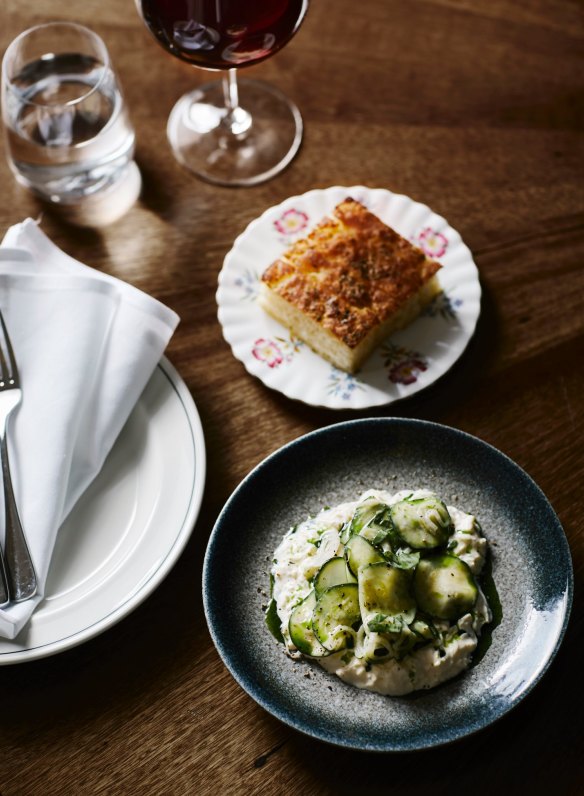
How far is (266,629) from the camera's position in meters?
1.10

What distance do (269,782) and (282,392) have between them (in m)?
0.53

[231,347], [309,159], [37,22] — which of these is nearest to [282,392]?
[231,347]

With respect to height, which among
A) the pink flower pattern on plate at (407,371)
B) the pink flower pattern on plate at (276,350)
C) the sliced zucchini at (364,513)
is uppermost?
the pink flower pattern on plate at (276,350)

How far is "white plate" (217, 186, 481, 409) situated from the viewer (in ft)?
4.20

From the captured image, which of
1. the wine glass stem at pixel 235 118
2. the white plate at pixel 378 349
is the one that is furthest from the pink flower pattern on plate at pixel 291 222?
the wine glass stem at pixel 235 118

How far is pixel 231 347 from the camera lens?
52.2 inches

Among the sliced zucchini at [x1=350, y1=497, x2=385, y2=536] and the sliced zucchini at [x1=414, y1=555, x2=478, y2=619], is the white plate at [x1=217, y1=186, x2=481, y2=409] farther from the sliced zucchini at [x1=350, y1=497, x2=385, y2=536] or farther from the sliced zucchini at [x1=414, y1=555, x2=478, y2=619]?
the sliced zucchini at [x1=414, y1=555, x2=478, y2=619]

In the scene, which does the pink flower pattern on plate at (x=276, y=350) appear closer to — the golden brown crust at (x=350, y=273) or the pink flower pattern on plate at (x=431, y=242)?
the golden brown crust at (x=350, y=273)

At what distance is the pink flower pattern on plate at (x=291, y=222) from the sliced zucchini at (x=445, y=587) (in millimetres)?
609

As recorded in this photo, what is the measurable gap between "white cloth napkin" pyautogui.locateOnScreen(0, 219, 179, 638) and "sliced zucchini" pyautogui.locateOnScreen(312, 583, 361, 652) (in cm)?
37

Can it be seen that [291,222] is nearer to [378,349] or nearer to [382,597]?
[378,349]

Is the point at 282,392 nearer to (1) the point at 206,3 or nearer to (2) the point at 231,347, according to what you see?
(2) the point at 231,347

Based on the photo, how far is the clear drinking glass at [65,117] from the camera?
4.40 ft

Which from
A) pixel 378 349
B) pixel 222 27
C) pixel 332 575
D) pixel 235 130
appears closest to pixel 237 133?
pixel 235 130
